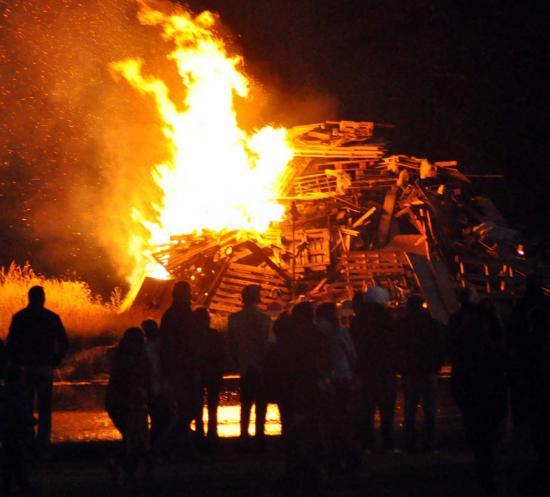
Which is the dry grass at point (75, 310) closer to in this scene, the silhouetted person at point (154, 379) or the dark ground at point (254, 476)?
the dark ground at point (254, 476)

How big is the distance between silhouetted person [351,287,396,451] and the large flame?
13.7 meters

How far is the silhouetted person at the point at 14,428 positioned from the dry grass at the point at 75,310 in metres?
11.5

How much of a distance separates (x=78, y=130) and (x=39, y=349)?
961 inches

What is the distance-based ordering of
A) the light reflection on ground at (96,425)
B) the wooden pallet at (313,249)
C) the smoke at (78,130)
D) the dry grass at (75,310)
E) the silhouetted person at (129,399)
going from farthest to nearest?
the smoke at (78,130), the wooden pallet at (313,249), the dry grass at (75,310), the light reflection on ground at (96,425), the silhouetted person at (129,399)

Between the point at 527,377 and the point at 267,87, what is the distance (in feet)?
80.4

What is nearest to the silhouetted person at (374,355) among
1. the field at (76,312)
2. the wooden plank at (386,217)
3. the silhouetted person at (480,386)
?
the silhouetted person at (480,386)

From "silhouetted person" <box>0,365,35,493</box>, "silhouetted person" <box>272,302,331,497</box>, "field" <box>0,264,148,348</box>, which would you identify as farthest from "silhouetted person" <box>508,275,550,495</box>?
"field" <box>0,264,148,348</box>

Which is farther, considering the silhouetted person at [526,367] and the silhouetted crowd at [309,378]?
the silhouetted crowd at [309,378]

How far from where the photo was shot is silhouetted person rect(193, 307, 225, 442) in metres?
11.7

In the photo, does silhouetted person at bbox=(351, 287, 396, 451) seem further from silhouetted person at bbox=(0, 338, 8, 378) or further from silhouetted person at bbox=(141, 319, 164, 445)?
silhouetted person at bbox=(0, 338, 8, 378)

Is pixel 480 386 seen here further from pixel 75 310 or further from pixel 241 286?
pixel 75 310

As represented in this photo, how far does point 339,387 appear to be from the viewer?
10.5m

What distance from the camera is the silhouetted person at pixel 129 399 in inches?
382

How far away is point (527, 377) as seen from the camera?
901cm
